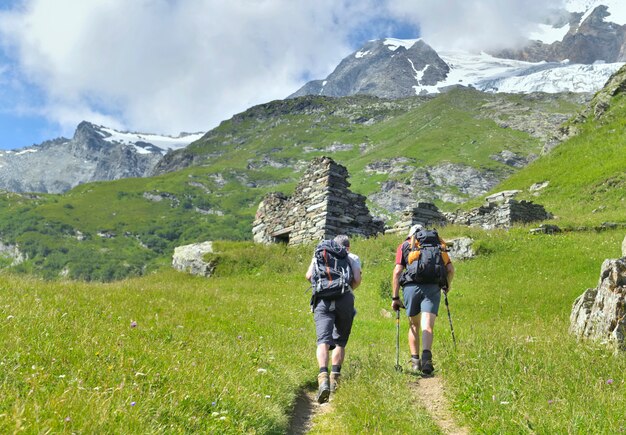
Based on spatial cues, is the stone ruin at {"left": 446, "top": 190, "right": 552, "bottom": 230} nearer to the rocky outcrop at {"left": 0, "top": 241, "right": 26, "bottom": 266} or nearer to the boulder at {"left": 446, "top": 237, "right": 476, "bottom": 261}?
the boulder at {"left": 446, "top": 237, "right": 476, "bottom": 261}

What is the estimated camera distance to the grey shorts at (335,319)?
8227 millimetres

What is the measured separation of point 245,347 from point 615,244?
16.4 meters

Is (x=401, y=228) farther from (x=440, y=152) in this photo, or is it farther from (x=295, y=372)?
(x=440, y=152)

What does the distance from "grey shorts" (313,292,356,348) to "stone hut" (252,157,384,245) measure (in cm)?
1471

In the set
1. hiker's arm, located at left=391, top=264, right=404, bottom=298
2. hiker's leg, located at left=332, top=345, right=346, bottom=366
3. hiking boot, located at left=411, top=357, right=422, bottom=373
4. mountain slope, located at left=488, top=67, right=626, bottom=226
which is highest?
mountain slope, located at left=488, top=67, right=626, bottom=226

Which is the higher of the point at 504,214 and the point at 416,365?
the point at 504,214

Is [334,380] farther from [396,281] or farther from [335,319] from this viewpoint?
[396,281]

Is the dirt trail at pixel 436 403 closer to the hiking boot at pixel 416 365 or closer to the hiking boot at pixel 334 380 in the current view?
the hiking boot at pixel 416 365

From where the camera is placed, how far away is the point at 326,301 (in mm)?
8367

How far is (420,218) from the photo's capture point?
28.4 m

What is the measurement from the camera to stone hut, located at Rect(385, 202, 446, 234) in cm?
2738

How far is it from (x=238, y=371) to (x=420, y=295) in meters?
3.70

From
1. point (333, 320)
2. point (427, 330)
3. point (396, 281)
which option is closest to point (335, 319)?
point (333, 320)

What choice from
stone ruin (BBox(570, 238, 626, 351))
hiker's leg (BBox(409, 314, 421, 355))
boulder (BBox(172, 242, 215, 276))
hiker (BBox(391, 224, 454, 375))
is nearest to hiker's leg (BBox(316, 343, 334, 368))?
hiker (BBox(391, 224, 454, 375))
